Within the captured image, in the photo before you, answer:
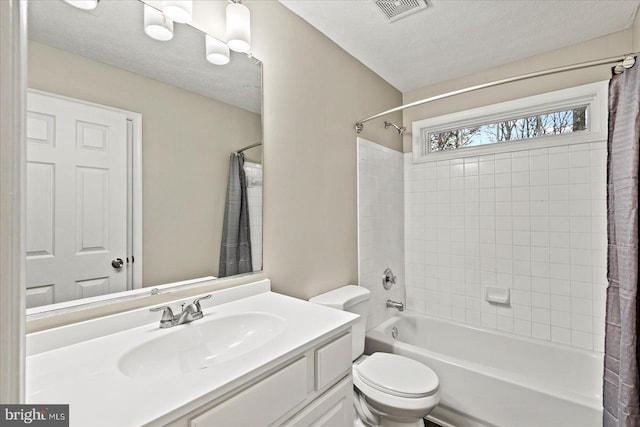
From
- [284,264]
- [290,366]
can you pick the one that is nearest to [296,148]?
[284,264]

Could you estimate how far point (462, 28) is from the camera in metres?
1.88

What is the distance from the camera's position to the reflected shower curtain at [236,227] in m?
1.36

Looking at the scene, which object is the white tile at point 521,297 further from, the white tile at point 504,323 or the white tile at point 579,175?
the white tile at point 579,175

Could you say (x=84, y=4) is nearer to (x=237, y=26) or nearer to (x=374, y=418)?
(x=237, y=26)

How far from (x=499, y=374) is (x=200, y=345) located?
1602mm

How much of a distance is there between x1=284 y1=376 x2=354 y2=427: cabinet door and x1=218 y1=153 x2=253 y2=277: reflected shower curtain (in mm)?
A: 657

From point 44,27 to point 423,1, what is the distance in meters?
1.68

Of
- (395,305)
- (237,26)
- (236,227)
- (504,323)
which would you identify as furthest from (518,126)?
(236,227)

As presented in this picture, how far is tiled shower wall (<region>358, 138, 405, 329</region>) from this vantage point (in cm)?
222

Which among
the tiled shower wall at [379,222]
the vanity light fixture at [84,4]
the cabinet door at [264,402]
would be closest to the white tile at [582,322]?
the tiled shower wall at [379,222]

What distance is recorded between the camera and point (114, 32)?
1.04 meters

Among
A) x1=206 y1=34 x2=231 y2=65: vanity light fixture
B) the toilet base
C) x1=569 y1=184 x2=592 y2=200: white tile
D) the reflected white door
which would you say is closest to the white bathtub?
the toilet base
